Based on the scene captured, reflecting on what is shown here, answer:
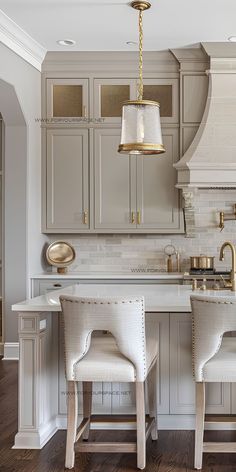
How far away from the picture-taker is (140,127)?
3545 mm

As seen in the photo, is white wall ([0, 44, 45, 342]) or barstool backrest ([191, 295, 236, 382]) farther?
white wall ([0, 44, 45, 342])

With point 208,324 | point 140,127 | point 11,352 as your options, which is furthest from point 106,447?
point 11,352

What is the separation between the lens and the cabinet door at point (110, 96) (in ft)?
19.7

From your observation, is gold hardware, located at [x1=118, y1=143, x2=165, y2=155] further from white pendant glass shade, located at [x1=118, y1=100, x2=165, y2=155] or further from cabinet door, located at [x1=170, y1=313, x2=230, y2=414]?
cabinet door, located at [x1=170, y1=313, x2=230, y2=414]

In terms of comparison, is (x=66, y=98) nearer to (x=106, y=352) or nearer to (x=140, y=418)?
(x=106, y=352)

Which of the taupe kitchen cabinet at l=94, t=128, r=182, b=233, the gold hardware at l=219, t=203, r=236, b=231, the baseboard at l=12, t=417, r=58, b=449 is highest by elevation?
the taupe kitchen cabinet at l=94, t=128, r=182, b=233

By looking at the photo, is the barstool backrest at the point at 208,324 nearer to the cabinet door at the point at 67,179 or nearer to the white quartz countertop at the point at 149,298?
the white quartz countertop at the point at 149,298

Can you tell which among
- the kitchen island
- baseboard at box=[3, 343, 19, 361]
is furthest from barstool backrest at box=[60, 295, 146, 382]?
baseboard at box=[3, 343, 19, 361]

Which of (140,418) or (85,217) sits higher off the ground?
(85,217)

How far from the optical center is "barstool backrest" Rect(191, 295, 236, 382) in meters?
2.94

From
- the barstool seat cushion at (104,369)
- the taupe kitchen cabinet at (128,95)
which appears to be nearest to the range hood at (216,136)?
the taupe kitchen cabinet at (128,95)

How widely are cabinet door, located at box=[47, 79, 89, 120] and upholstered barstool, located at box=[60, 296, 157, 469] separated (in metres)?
3.34

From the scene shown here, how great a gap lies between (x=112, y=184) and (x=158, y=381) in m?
2.73

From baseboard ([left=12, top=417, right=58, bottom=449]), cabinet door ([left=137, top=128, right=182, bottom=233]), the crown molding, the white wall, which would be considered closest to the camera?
baseboard ([left=12, top=417, right=58, bottom=449])
